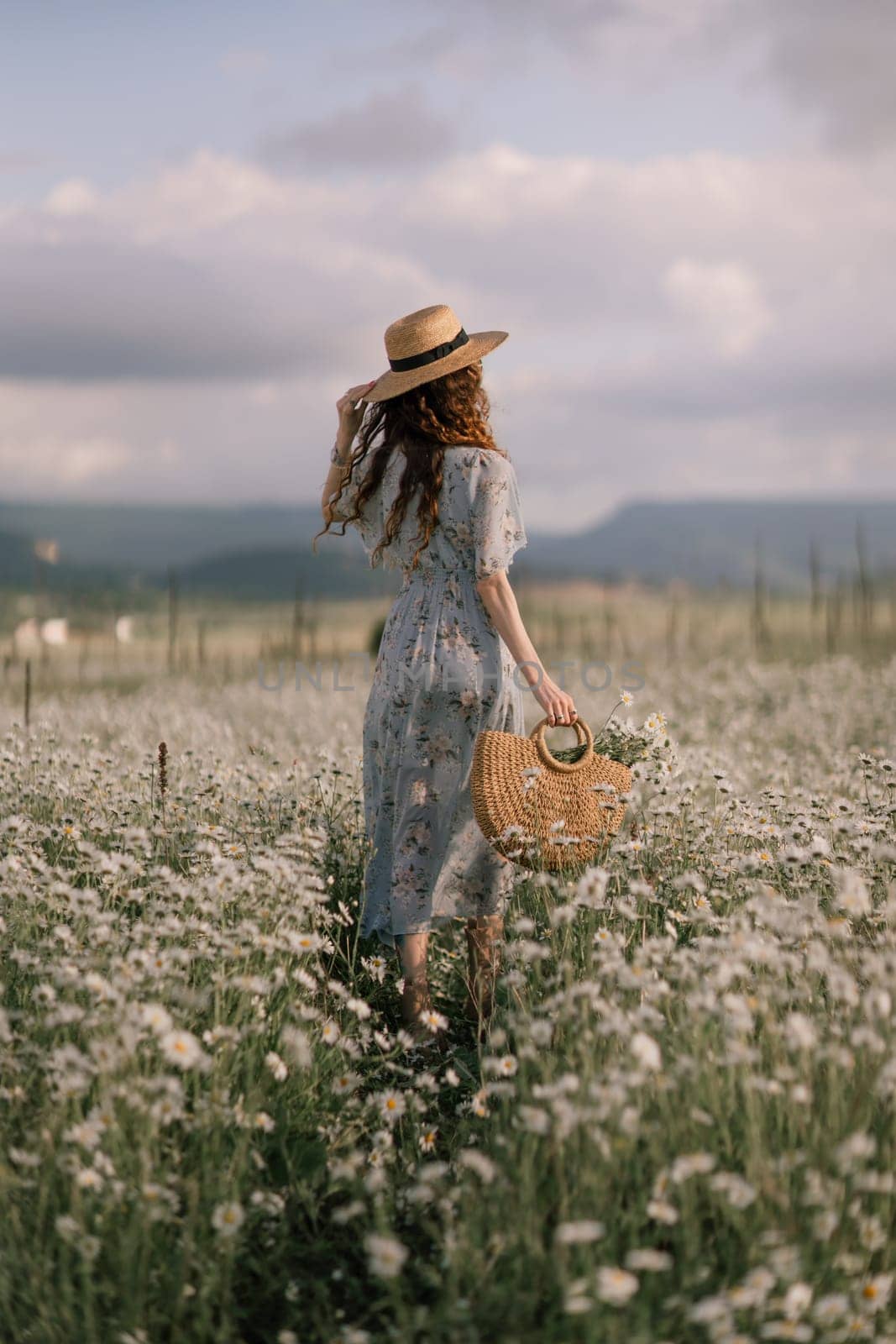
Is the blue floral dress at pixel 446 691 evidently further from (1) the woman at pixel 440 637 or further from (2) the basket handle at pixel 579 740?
(2) the basket handle at pixel 579 740

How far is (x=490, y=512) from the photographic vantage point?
4496 millimetres

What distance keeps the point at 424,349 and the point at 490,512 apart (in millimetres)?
688

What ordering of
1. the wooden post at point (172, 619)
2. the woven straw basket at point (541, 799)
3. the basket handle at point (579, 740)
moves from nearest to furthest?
the woven straw basket at point (541, 799)
the basket handle at point (579, 740)
the wooden post at point (172, 619)

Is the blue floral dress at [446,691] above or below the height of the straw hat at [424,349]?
below

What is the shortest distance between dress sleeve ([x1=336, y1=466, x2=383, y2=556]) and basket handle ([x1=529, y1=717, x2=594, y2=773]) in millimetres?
1077

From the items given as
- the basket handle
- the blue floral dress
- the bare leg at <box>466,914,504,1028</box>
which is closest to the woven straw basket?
the basket handle

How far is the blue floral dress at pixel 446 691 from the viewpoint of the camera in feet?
14.8

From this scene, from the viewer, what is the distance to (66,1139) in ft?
9.75

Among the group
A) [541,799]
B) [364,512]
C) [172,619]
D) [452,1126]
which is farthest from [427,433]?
[172,619]

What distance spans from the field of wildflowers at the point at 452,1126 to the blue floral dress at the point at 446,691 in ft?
1.08

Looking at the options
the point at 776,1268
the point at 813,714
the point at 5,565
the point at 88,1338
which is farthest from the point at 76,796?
the point at 5,565

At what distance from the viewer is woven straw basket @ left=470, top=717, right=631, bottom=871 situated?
432 cm

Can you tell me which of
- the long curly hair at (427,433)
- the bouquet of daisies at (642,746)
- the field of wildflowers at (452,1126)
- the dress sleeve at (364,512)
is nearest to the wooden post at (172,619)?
the bouquet of daisies at (642,746)

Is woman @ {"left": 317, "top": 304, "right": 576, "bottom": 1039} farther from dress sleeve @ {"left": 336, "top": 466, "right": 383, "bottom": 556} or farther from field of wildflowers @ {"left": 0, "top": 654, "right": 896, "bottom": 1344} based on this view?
field of wildflowers @ {"left": 0, "top": 654, "right": 896, "bottom": 1344}
